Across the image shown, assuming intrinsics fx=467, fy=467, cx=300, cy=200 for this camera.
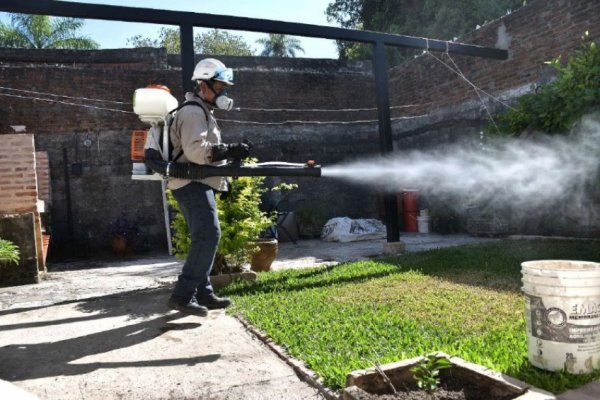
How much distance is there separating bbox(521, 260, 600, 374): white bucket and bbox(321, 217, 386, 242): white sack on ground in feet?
27.9

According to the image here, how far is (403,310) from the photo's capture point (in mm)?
4086

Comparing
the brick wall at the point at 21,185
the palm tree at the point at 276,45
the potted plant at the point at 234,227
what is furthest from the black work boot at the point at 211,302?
the palm tree at the point at 276,45

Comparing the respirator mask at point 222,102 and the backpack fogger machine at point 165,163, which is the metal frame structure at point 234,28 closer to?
the backpack fogger machine at point 165,163

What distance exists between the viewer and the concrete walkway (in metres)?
2.73

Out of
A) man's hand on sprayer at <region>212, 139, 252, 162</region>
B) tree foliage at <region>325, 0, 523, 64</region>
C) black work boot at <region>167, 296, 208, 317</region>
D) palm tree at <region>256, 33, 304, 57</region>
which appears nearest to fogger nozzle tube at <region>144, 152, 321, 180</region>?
man's hand on sprayer at <region>212, 139, 252, 162</region>

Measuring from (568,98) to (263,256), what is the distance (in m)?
4.71

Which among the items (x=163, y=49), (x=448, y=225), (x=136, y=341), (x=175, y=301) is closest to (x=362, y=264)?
(x=175, y=301)

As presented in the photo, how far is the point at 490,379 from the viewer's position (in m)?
2.18

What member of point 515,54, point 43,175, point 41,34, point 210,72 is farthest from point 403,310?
point 41,34

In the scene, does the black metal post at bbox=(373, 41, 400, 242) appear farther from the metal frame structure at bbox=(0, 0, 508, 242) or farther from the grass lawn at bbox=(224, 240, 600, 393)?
the grass lawn at bbox=(224, 240, 600, 393)

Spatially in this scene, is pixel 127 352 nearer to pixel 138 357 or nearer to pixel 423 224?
pixel 138 357

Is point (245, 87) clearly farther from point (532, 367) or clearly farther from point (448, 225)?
point (532, 367)

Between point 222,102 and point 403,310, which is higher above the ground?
point 222,102

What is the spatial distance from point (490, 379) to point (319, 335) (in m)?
1.53
